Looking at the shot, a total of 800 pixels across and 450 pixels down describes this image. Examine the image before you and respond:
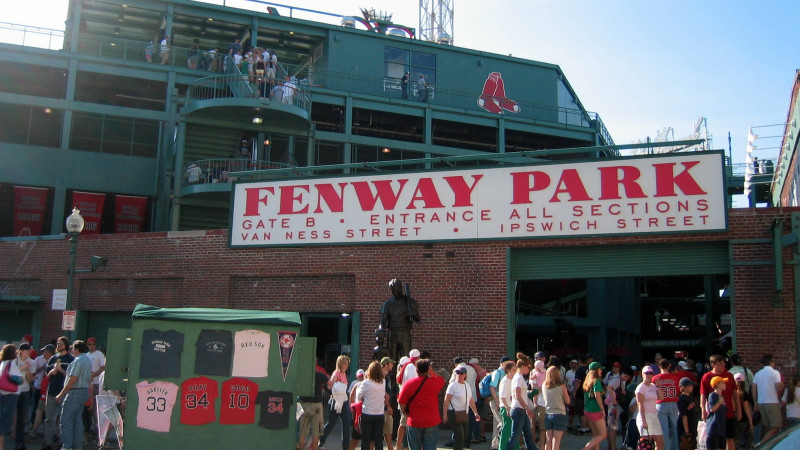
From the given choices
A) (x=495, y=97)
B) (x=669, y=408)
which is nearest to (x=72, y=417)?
(x=669, y=408)

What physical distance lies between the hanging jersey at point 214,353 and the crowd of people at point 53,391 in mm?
2952

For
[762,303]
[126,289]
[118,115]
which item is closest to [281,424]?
[762,303]

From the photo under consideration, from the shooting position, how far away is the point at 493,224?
16438 millimetres

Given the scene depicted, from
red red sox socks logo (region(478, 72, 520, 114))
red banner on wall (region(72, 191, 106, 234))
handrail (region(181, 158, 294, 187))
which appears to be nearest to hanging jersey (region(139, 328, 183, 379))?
handrail (region(181, 158, 294, 187))

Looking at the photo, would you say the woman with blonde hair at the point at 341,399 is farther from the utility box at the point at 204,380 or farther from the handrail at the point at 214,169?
the handrail at the point at 214,169

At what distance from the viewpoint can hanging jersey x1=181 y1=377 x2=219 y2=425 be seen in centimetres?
923

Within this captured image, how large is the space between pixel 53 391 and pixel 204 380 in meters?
4.56

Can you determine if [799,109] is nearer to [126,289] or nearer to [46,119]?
[126,289]

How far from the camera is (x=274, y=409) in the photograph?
9.41m

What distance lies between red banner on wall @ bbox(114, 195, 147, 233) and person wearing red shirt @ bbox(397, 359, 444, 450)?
71.3 feet

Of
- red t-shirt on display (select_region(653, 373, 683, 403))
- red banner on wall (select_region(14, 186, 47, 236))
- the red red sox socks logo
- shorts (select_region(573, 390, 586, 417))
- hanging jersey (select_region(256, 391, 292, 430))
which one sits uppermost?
the red red sox socks logo

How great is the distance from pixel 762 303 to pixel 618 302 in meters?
24.4

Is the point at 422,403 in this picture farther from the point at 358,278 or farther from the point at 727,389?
the point at 358,278

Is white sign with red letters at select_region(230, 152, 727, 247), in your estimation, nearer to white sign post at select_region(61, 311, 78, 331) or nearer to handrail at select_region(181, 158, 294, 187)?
white sign post at select_region(61, 311, 78, 331)
